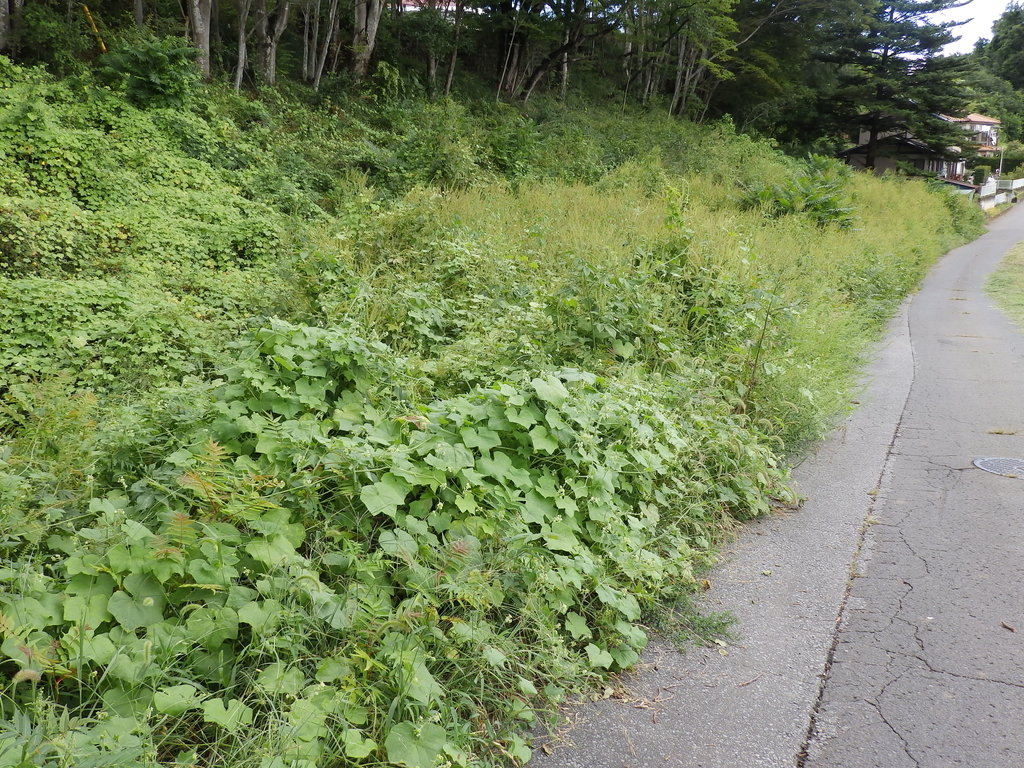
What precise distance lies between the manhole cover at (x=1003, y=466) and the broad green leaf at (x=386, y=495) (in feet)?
15.6

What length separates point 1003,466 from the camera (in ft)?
18.6

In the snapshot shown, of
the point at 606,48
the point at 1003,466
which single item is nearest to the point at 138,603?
the point at 1003,466

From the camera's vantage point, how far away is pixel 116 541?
2869 mm

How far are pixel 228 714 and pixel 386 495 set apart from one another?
1083 mm

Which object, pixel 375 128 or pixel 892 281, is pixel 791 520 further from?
pixel 375 128

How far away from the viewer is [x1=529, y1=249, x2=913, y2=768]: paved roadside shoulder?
2850mm

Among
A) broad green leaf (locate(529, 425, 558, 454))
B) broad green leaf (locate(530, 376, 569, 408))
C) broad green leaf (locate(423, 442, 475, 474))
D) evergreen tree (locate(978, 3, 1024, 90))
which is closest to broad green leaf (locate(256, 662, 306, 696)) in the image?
broad green leaf (locate(423, 442, 475, 474))

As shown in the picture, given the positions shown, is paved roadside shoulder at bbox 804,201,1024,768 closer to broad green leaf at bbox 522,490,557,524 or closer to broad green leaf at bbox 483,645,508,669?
broad green leaf at bbox 483,645,508,669

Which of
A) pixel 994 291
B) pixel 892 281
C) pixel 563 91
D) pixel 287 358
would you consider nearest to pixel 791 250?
pixel 892 281

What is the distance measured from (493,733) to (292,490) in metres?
1.32

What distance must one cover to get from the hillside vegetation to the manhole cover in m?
1.31

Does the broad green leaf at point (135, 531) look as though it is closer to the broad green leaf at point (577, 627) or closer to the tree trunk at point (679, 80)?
the broad green leaf at point (577, 627)

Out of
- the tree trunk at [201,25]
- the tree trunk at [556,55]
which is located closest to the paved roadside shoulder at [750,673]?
the tree trunk at [201,25]

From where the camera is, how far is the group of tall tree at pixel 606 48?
14891 mm
